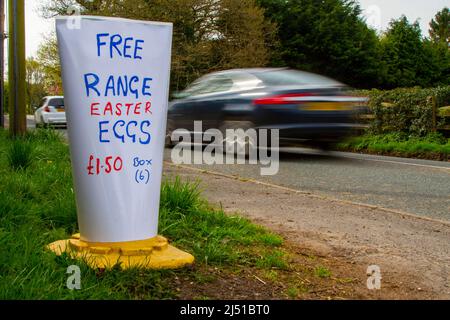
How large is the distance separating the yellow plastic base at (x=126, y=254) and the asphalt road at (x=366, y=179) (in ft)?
10.7

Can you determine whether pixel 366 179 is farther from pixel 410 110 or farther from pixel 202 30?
pixel 202 30

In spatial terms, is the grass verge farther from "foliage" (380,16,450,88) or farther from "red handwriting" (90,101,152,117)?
"foliage" (380,16,450,88)

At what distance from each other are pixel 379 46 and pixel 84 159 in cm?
4379

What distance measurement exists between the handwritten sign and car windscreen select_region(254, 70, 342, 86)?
6248 mm

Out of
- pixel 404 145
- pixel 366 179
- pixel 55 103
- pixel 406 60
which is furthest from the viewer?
pixel 406 60

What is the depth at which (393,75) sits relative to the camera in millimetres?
43781

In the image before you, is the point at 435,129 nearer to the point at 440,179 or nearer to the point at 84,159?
the point at 440,179

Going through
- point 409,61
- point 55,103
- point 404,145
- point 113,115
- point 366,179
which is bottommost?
point 366,179

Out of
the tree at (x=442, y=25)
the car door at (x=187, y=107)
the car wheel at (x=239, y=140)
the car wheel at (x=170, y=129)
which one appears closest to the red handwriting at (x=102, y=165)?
the car wheel at (x=239, y=140)

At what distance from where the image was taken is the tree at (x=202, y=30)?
30125mm

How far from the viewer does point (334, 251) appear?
3992 millimetres

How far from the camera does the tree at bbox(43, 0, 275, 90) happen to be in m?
30.1

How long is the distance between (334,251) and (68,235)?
1843mm


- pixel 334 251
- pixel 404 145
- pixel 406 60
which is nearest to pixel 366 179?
pixel 334 251
